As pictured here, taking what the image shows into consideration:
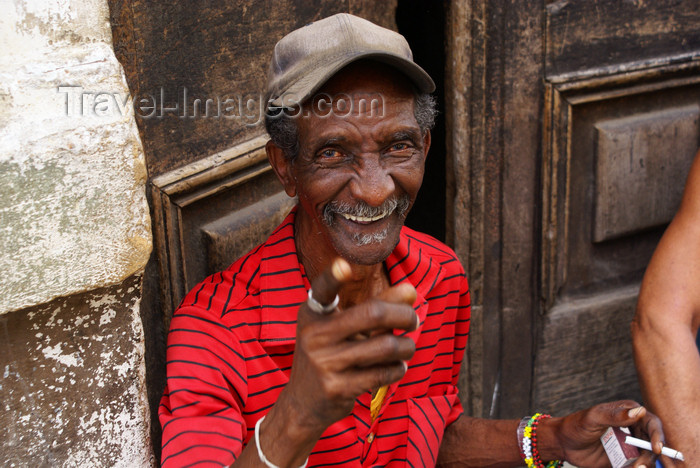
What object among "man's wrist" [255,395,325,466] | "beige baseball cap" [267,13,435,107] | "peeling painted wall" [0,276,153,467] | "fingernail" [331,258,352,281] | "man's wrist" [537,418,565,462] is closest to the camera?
"fingernail" [331,258,352,281]

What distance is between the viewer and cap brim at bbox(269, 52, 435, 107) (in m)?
1.44

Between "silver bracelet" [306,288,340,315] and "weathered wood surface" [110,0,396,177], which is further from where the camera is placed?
"weathered wood surface" [110,0,396,177]

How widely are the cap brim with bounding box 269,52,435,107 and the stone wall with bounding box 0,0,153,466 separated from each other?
300 millimetres

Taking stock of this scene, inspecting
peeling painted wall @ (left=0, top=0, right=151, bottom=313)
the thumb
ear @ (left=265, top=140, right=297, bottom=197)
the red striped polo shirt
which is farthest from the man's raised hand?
ear @ (left=265, top=140, right=297, bottom=197)

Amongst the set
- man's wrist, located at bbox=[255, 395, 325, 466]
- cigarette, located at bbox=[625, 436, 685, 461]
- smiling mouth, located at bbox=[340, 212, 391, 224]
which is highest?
smiling mouth, located at bbox=[340, 212, 391, 224]

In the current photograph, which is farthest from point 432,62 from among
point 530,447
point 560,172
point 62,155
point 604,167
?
point 62,155

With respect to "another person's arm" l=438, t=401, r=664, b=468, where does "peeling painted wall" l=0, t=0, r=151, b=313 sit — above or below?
above

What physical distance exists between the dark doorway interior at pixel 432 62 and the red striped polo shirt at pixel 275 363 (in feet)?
1.86

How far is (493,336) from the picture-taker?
8.39 feet

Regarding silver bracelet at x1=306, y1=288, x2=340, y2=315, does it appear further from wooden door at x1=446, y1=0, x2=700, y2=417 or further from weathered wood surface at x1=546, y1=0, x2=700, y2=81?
weathered wood surface at x1=546, y1=0, x2=700, y2=81

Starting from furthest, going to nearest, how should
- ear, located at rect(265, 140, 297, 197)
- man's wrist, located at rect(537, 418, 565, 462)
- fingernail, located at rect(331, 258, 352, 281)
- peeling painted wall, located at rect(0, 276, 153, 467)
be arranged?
man's wrist, located at rect(537, 418, 565, 462) → ear, located at rect(265, 140, 297, 197) → peeling painted wall, located at rect(0, 276, 153, 467) → fingernail, located at rect(331, 258, 352, 281)

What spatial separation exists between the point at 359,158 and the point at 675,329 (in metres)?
1.04

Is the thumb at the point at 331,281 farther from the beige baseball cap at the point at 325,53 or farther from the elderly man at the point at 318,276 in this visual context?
the beige baseball cap at the point at 325,53

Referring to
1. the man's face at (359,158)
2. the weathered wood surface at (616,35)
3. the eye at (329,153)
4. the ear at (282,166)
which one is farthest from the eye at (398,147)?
the weathered wood surface at (616,35)
